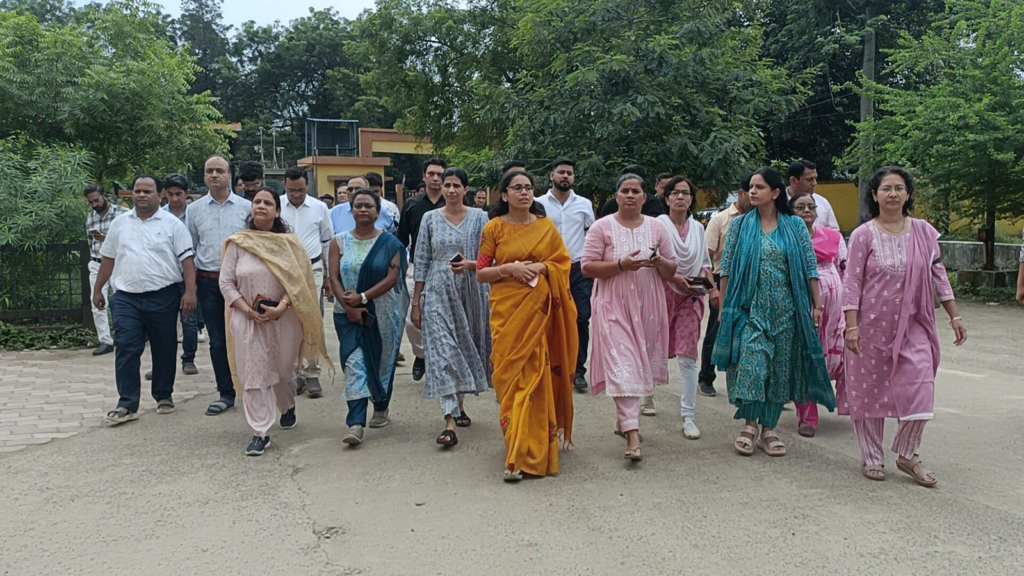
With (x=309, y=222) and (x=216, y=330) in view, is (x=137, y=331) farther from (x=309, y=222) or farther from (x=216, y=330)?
(x=309, y=222)

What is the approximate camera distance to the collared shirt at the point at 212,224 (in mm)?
7012

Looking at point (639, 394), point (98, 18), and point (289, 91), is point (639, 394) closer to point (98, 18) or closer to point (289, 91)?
point (98, 18)

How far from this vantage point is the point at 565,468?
201 inches

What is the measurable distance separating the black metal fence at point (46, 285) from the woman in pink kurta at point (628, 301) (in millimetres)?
7255

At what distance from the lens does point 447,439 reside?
5.52 metres

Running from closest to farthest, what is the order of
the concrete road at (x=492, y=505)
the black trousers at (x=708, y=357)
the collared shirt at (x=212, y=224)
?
1. the concrete road at (x=492, y=505)
2. the collared shirt at (x=212, y=224)
3. the black trousers at (x=708, y=357)

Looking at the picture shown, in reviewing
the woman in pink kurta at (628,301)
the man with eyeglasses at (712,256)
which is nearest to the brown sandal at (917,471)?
the woman in pink kurta at (628,301)

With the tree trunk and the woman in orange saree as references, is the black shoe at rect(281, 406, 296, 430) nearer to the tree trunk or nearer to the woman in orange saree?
the woman in orange saree

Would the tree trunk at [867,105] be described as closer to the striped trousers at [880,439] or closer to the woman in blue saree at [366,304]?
the striped trousers at [880,439]

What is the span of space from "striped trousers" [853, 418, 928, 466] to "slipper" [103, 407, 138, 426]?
17.2 feet

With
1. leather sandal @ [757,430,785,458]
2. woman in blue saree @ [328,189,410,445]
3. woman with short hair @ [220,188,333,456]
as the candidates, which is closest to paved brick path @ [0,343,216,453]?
woman with short hair @ [220,188,333,456]

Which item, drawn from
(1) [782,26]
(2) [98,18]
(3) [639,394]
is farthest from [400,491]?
(1) [782,26]

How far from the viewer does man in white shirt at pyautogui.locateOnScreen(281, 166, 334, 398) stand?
24.6ft

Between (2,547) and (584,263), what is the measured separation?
357cm
